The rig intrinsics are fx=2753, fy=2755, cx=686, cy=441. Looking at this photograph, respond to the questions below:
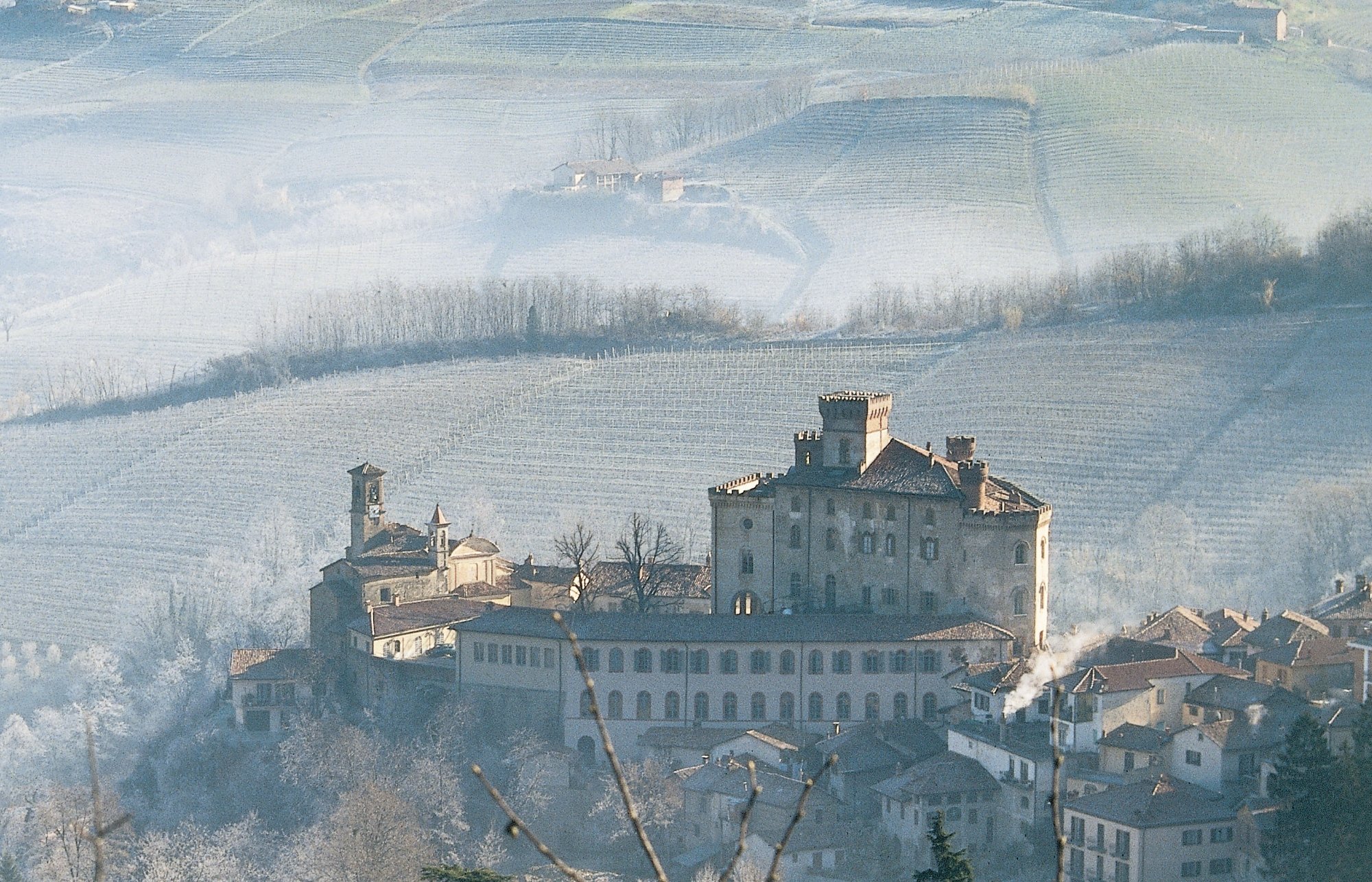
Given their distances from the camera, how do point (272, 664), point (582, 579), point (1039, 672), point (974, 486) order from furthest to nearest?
1. point (582, 579)
2. point (272, 664)
3. point (974, 486)
4. point (1039, 672)

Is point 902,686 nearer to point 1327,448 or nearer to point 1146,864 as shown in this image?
point 1146,864

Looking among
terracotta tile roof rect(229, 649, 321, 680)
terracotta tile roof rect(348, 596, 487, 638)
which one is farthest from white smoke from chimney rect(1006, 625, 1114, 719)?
terracotta tile roof rect(229, 649, 321, 680)

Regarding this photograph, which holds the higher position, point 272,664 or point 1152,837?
point 272,664

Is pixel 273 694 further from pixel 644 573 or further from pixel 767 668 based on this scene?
pixel 767 668

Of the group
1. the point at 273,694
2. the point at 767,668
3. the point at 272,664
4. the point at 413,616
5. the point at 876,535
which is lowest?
the point at 273,694

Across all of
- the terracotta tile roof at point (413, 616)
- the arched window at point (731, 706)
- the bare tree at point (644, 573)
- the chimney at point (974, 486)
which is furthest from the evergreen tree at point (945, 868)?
the terracotta tile roof at point (413, 616)

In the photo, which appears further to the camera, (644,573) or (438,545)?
(438,545)

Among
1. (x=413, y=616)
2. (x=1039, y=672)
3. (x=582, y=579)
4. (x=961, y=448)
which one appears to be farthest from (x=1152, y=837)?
(x=413, y=616)

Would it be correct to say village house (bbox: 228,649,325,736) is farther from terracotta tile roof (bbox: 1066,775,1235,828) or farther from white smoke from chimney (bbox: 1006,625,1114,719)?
terracotta tile roof (bbox: 1066,775,1235,828)
